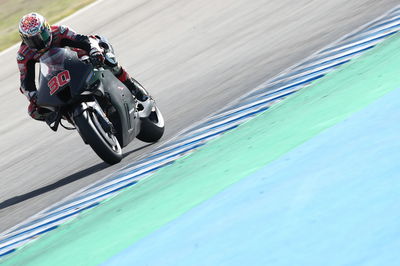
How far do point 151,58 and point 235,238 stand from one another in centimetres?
915

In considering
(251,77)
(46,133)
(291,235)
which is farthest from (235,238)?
(46,133)

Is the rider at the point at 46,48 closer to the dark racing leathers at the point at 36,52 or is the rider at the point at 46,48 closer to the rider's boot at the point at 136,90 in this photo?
the dark racing leathers at the point at 36,52

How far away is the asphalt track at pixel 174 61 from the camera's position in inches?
362

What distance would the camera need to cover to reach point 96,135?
7.65m

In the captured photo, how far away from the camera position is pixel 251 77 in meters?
10.8

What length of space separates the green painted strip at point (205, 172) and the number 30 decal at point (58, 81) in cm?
126

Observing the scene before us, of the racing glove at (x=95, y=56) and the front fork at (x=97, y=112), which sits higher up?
the racing glove at (x=95, y=56)

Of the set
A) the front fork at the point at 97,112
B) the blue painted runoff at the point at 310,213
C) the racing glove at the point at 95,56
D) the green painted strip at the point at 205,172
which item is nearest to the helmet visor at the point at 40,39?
the racing glove at the point at 95,56

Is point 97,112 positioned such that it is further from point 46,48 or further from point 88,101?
point 46,48

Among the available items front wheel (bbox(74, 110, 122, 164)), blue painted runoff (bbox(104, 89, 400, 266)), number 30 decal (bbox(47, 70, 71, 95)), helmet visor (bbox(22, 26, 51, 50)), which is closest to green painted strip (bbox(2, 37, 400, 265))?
blue painted runoff (bbox(104, 89, 400, 266))

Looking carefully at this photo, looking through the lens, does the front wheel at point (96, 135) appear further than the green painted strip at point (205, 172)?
Yes

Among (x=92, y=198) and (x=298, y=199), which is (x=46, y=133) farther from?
(x=298, y=199)

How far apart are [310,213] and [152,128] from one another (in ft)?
13.4

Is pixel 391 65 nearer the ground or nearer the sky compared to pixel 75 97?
nearer the ground
